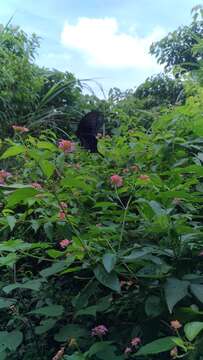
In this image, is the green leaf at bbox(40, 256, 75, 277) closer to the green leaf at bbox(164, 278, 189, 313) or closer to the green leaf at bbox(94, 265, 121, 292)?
the green leaf at bbox(94, 265, 121, 292)

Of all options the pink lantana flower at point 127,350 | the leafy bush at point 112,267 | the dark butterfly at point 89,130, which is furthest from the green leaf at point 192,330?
the dark butterfly at point 89,130

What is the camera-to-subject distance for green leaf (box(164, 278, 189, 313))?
2.83ft

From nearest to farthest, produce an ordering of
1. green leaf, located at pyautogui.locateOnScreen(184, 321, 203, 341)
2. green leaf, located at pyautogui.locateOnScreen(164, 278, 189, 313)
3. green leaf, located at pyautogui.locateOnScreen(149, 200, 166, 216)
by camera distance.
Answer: green leaf, located at pyautogui.locateOnScreen(184, 321, 203, 341) < green leaf, located at pyautogui.locateOnScreen(164, 278, 189, 313) < green leaf, located at pyautogui.locateOnScreen(149, 200, 166, 216)

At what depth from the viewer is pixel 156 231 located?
98 cm

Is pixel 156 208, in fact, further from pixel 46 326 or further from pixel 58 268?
pixel 46 326

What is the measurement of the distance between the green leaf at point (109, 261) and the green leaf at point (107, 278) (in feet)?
0.11

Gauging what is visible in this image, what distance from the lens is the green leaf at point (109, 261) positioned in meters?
0.90

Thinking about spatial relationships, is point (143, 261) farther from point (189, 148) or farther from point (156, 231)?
point (189, 148)

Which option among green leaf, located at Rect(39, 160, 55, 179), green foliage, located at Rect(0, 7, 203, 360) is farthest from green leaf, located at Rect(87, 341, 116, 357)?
green leaf, located at Rect(39, 160, 55, 179)

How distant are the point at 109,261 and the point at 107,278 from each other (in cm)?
4

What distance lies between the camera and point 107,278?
3.09 feet

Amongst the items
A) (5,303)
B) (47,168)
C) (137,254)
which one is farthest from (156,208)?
(5,303)

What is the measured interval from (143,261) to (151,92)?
434cm

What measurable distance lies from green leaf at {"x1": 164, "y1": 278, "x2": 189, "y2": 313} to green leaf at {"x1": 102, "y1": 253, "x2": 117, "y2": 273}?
0.11 metres
